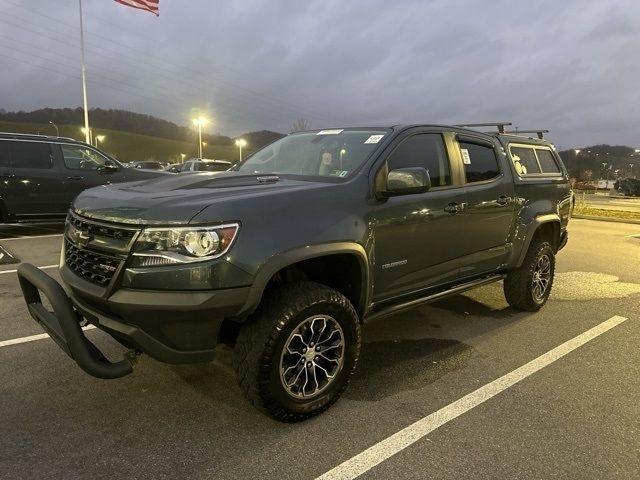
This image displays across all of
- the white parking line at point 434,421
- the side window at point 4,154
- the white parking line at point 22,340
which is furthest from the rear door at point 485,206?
the side window at point 4,154

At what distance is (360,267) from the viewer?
10.4 ft

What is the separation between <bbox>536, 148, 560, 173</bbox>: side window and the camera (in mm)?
5520

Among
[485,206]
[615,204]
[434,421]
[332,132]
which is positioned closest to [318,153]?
[332,132]

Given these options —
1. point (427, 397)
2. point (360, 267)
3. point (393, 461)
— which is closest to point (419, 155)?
point (360, 267)

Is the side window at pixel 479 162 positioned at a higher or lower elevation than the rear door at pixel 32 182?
higher

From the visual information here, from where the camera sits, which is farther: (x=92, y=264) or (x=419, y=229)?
(x=419, y=229)

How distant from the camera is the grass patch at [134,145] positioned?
105 m

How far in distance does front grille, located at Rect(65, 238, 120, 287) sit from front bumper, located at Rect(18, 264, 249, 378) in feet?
0.29

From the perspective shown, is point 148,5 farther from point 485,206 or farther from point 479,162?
point 485,206

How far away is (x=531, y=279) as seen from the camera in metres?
5.00

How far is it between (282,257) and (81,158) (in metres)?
8.69

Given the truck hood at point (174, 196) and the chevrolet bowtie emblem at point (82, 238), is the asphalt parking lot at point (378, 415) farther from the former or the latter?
the truck hood at point (174, 196)

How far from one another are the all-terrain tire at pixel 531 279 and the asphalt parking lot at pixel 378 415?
440 millimetres

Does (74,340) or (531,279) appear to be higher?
(74,340)
